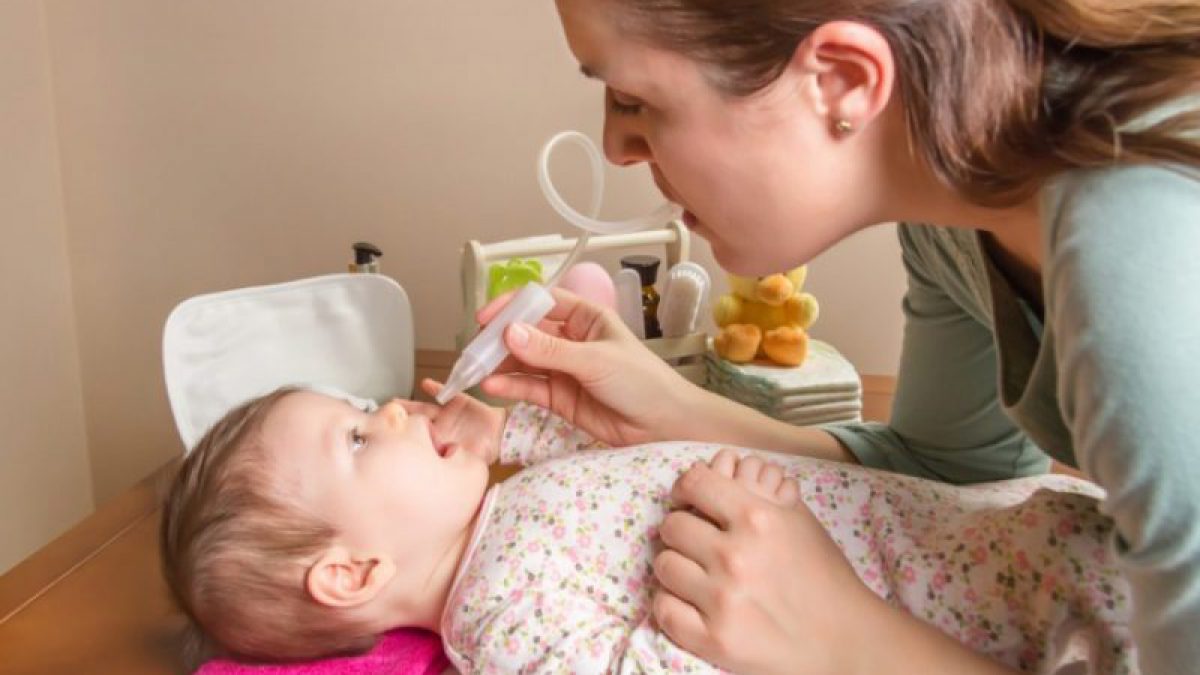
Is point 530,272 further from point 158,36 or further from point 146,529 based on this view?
point 158,36

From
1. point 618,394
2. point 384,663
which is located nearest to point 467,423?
point 618,394

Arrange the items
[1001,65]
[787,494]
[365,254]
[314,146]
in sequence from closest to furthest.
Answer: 1. [1001,65]
2. [787,494]
3. [365,254]
4. [314,146]

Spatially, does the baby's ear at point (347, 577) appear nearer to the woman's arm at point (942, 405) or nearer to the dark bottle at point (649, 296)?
A: the woman's arm at point (942, 405)

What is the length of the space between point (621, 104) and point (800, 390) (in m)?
0.67

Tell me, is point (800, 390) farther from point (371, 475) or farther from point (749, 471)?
point (371, 475)

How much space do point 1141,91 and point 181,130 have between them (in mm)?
1518

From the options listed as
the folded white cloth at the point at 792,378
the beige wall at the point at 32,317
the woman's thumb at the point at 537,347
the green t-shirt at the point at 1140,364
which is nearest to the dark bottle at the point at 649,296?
the folded white cloth at the point at 792,378

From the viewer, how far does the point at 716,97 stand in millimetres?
713

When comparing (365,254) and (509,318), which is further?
(365,254)

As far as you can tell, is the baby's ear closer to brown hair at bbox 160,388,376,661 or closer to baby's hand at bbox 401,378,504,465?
brown hair at bbox 160,388,376,661

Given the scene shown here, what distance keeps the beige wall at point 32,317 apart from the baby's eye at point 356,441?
3.29 ft

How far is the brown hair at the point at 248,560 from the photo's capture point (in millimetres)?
895

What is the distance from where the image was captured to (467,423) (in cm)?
111

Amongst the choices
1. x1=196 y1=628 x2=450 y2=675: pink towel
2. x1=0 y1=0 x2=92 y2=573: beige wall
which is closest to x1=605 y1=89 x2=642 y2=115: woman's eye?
x1=196 y1=628 x2=450 y2=675: pink towel
